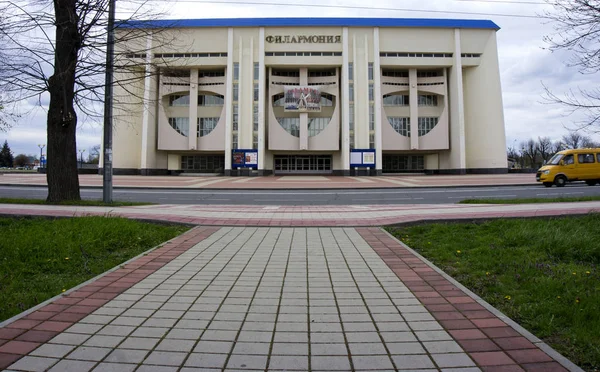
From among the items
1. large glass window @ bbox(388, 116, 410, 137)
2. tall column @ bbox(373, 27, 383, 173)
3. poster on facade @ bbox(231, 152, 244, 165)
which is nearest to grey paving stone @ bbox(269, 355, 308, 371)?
poster on facade @ bbox(231, 152, 244, 165)

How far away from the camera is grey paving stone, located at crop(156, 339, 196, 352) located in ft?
9.29

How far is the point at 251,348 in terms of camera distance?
285cm

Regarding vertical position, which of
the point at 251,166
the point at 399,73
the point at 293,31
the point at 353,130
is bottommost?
the point at 251,166

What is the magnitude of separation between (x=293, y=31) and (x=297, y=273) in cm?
4884

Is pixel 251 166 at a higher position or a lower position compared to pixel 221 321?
higher

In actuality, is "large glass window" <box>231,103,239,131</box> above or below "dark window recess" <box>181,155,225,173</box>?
above

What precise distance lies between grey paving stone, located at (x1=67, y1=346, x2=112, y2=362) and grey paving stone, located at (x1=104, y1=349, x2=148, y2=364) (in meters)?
0.06

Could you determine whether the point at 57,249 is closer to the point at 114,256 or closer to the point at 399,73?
the point at 114,256

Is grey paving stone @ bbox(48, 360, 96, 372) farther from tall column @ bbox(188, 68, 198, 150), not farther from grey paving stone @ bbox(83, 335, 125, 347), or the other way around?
tall column @ bbox(188, 68, 198, 150)

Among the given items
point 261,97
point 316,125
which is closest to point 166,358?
point 261,97

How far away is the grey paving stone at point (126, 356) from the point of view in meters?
2.67

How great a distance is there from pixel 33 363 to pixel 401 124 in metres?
53.9

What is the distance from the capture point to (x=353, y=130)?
159 feet

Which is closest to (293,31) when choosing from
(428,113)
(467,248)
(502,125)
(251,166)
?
(251,166)
